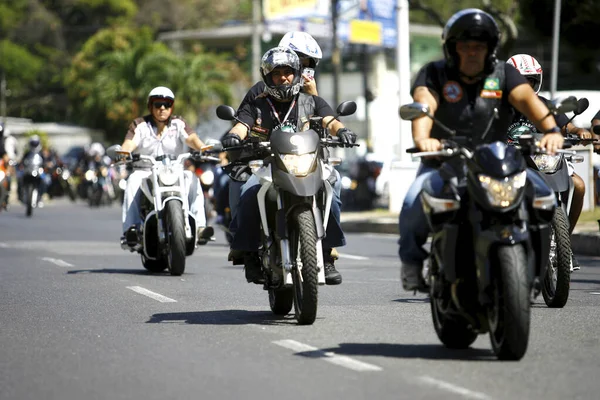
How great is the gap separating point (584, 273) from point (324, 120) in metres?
5.22

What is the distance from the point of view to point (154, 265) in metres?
14.8

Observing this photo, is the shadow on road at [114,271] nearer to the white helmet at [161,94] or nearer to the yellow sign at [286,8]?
the white helmet at [161,94]

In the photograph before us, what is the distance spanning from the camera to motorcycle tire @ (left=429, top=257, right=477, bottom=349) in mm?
7953

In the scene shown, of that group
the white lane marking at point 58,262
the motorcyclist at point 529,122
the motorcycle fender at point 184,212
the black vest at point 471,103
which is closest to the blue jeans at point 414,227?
the black vest at point 471,103

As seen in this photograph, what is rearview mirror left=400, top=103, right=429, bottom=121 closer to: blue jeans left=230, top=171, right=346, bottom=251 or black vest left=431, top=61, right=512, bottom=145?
black vest left=431, top=61, right=512, bottom=145

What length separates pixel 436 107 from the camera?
8102 mm

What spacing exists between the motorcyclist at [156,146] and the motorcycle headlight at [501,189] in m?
7.55

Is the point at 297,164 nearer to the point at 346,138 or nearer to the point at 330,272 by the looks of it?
the point at 346,138

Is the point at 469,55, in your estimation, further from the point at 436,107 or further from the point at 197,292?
the point at 197,292

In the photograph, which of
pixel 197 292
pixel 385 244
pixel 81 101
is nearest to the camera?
pixel 197 292

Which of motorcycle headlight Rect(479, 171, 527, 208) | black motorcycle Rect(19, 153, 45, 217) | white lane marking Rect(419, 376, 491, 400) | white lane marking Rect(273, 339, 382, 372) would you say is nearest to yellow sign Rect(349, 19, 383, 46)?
A: black motorcycle Rect(19, 153, 45, 217)

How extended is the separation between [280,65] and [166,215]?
4.47 m

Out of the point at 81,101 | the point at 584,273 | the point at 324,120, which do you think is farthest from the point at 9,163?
the point at 81,101

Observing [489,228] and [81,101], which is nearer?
[489,228]
